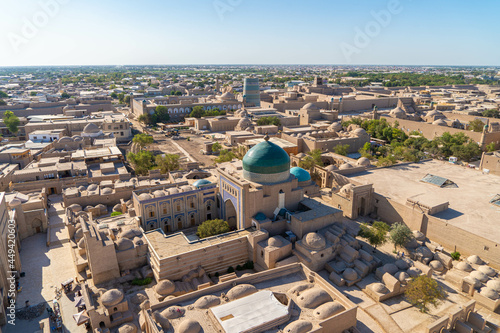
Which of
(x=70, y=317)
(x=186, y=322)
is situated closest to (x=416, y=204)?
(x=186, y=322)

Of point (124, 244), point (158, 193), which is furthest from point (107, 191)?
point (124, 244)

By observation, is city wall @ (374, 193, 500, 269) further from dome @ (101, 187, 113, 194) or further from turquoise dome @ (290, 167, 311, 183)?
dome @ (101, 187, 113, 194)

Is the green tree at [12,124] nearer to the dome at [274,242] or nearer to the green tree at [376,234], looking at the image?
the dome at [274,242]

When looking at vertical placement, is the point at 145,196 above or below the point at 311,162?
above

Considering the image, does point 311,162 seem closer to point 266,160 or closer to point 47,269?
point 266,160

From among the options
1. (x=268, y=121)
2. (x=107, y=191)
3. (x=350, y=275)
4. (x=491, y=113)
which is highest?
(x=491, y=113)

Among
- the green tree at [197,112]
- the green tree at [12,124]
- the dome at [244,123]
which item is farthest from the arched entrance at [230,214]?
the green tree at [12,124]

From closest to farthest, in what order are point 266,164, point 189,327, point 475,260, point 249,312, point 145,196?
point 189,327
point 249,312
point 475,260
point 266,164
point 145,196
